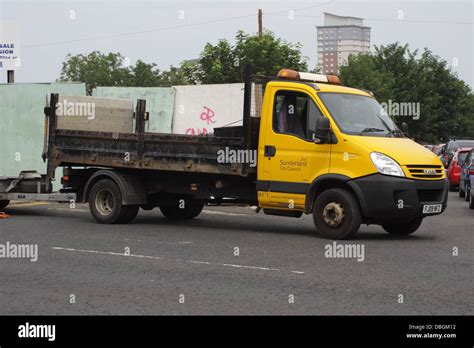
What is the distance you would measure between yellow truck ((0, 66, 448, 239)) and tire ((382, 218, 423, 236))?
0.7 inches

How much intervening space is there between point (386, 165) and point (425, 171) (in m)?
0.70

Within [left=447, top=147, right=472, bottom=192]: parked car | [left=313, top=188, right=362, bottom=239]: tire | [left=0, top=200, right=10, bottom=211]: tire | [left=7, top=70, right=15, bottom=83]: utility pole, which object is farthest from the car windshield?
[left=7, top=70, right=15, bottom=83]: utility pole

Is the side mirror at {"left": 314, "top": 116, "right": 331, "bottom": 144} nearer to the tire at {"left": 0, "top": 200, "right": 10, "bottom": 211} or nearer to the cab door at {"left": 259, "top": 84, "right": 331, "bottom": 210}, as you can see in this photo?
the cab door at {"left": 259, "top": 84, "right": 331, "bottom": 210}

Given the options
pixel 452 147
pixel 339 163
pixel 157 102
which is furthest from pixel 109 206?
pixel 452 147

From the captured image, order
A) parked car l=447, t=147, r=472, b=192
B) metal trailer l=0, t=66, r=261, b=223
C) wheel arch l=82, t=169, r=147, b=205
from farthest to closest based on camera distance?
parked car l=447, t=147, r=472, b=192 < wheel arch l=82, t=169, r=147, b=205 < metal trailer l=0, t=66, r=261, b=223

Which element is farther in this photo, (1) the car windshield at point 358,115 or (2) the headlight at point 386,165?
(1) the car windshield at point 358,115

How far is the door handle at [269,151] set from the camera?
13898mm

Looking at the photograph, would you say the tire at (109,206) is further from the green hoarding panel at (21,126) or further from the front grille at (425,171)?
the green hoarding panel at (21,126)

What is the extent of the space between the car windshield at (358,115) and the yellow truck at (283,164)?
23 millimetres

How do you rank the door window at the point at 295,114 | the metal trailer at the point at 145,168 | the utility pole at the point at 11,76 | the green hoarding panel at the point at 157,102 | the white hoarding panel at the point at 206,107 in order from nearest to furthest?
the door window at the point at 295,114
the metal trailer at the point at 145,168
the white hoarding panel at the point at 206,107
the green hoarding panel at the point at 157,102
the utility pole at the point at 11,76

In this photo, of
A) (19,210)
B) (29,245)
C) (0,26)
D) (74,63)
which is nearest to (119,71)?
(74,63)

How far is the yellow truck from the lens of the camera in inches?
512

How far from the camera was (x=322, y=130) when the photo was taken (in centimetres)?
1321

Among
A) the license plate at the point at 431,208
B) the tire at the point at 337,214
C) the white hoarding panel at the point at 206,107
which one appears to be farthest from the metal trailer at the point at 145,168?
the white hoarding panel at the point at 206,107
